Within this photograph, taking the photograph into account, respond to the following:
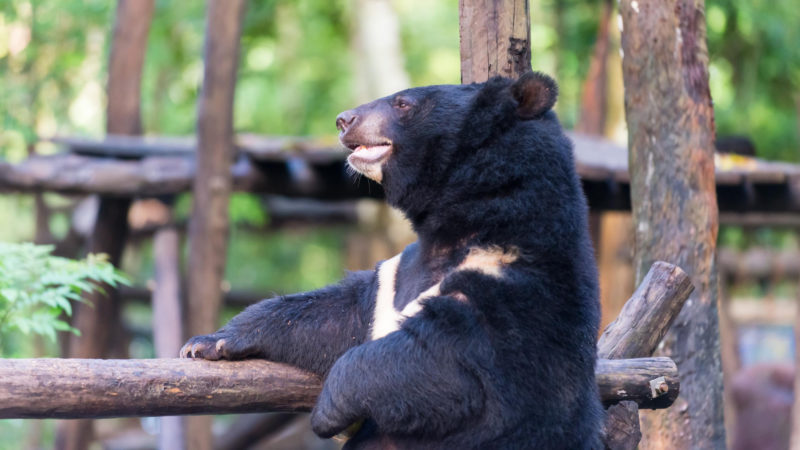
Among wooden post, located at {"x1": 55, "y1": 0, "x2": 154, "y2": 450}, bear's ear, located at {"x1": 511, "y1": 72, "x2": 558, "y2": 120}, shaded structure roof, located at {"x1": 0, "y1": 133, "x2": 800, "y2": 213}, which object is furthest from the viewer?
wooden post, located at {"x1": 55, "y1": 0, "x2": 154, "y2": 450}

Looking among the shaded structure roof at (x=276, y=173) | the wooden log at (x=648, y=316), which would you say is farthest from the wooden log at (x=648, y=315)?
the shaded structure roof at (x=276, y=173)

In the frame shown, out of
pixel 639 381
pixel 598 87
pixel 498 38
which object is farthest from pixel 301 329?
pixel 598 87

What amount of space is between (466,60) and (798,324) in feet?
10.6

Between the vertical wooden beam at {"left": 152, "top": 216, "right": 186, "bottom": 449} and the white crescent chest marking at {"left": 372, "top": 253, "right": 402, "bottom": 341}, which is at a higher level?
the white crescent chest marking at {"left": 372, "top": 253, "right": 402, "bottom": 341}

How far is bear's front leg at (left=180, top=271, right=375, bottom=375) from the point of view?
3.04 metres

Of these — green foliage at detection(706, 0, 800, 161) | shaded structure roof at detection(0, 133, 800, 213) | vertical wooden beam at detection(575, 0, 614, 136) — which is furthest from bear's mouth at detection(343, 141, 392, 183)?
green foliage at detection(706, 0, 800, 161)

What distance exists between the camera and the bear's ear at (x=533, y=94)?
10.3ft

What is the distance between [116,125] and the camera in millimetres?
7383

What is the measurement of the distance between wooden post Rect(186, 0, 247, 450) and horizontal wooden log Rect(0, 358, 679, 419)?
371cm

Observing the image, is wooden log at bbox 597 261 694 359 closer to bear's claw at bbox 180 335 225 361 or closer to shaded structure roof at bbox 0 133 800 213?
bear's claw at bbox 180 335 225 361

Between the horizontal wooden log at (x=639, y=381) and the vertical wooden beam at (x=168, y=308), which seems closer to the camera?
the horizontal wooden log at (x=639, y=381)

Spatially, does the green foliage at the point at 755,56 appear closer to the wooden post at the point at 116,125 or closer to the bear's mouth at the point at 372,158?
the wooden post at the point at 116,125

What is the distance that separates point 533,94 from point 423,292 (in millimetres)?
771

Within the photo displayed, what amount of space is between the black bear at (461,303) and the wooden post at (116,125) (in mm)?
4120
